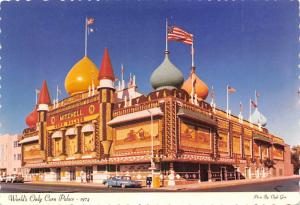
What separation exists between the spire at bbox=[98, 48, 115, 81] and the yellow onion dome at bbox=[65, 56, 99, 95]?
5937 mm

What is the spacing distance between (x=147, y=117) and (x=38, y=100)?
24058 millimetres

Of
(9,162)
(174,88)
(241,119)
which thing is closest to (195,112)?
(174,88)

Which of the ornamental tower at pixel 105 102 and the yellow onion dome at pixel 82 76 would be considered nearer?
the ornamental tower at pixel 105 102

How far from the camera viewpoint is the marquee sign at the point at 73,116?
46.2m

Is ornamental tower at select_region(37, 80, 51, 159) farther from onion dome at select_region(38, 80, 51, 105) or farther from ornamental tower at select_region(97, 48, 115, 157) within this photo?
ornamental tower at select_region(97, 48, 115, 157)

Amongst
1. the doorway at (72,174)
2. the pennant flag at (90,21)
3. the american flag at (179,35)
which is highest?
the pennant flag at (90,21)

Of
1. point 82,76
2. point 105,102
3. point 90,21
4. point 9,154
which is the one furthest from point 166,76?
point 9,154

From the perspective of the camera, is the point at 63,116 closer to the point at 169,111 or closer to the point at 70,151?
the point at 70,151

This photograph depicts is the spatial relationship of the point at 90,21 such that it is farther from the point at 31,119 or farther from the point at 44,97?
the point at 31,119

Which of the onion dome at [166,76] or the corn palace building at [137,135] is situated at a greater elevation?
the onion dome at [166,76]

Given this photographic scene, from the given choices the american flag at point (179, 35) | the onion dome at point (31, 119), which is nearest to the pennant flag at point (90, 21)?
the american flag at point (179, 35)

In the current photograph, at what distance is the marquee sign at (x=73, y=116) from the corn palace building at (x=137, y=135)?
0.12 meters

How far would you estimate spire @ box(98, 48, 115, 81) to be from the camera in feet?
147

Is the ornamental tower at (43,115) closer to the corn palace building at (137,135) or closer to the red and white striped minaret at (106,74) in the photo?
the corn palace building at (137,135)
